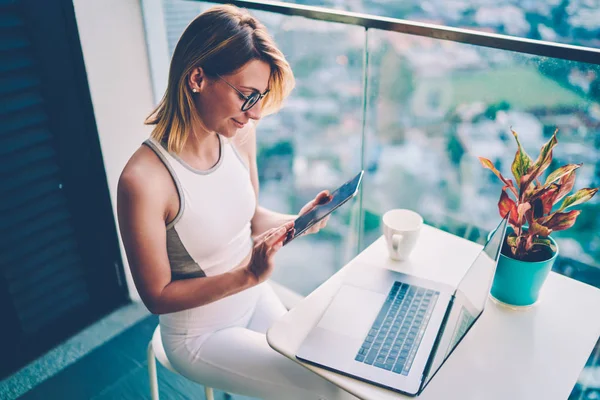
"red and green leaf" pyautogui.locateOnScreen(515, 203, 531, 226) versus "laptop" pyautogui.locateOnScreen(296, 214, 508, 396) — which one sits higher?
"red and green leaf" pyautogui.locateOnScreen(515, 203, 531, 226)

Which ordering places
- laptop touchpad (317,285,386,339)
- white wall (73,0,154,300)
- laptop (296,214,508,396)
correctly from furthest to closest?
white wall (73,0,154,300), laptop touchpad (317,285,386,339), laptop (296,214,508,396)

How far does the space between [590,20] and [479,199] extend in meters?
3.94

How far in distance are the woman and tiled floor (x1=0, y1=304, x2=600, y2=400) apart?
64 cm

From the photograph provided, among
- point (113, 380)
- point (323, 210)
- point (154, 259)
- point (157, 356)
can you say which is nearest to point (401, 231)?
point (323, 210)

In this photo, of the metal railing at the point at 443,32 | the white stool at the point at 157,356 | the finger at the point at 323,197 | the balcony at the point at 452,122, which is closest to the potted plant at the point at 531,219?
the balcony at the point at 452,122

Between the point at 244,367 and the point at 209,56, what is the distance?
2.25 feet

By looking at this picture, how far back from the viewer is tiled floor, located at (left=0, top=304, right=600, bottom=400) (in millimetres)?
1741

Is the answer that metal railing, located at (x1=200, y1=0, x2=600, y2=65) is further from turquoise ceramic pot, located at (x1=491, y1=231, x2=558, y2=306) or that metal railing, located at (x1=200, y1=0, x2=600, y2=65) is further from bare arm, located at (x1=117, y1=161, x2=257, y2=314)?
bare arm, located at (x1=117, y1=161, x2=257, y2=314)

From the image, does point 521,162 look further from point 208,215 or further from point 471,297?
point 208,215

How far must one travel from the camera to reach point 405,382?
32.0 inches

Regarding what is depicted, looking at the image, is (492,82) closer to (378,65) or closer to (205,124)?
(378,65)

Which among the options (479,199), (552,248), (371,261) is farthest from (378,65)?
(552,248)

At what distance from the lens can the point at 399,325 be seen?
94 centimetres

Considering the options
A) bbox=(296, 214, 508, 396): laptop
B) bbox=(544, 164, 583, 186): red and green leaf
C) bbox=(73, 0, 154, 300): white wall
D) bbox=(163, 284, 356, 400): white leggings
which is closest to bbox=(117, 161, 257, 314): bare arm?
bbox=(163, 284, 356, 400): white leggings
